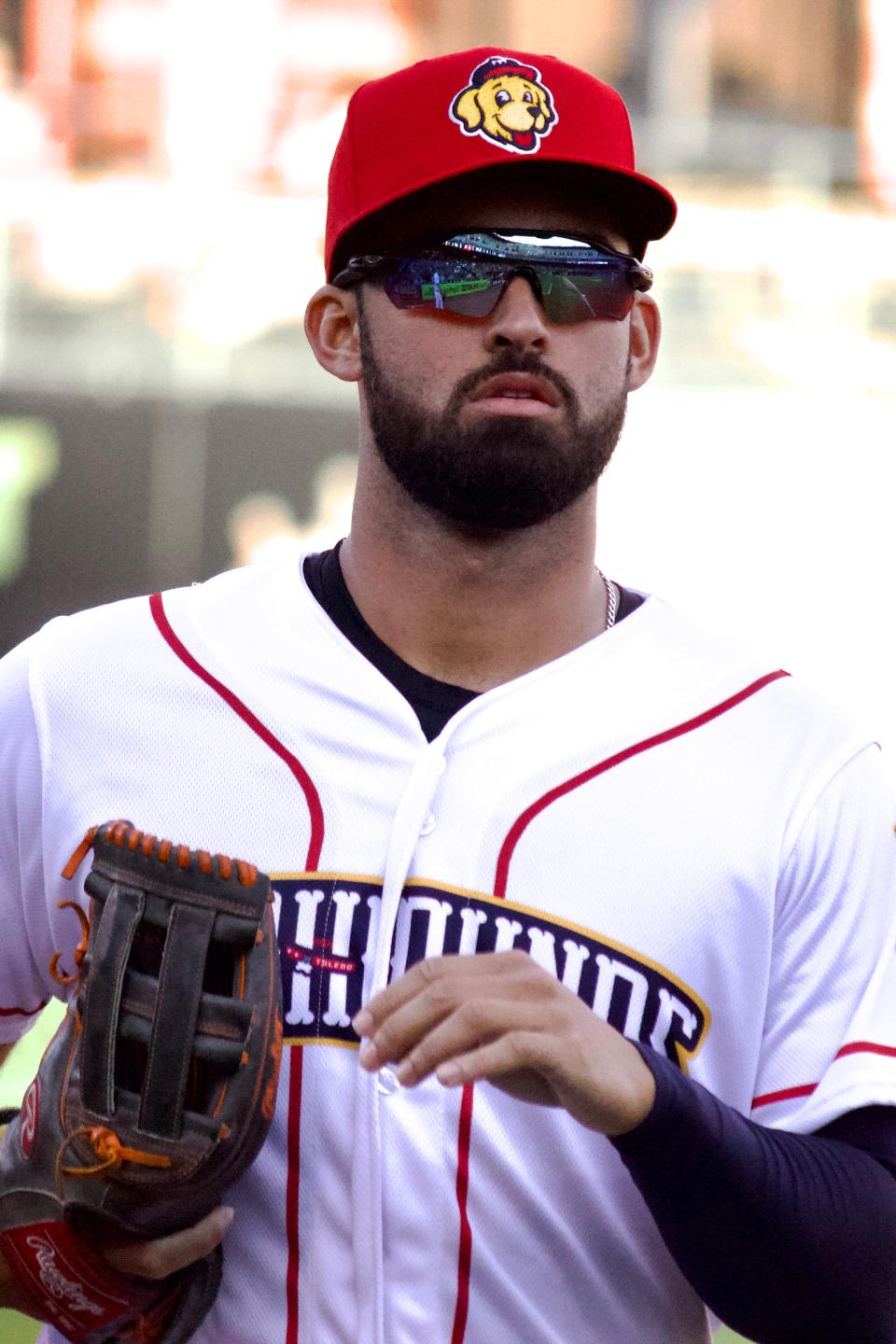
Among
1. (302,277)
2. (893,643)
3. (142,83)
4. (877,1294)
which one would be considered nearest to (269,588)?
(877,1294)

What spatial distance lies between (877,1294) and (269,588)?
106 cm

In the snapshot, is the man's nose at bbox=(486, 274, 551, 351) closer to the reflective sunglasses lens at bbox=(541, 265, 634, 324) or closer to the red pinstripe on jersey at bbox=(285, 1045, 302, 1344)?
the reflective sunglasses lens at bbox=(541, 265, 634, 324)

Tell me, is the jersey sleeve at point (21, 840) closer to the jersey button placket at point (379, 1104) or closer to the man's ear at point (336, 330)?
the jersey button placket at point (379, 1104)

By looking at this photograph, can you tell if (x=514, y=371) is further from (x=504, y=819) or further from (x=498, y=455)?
(x=504, y=819)

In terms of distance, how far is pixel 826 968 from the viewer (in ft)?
6.55

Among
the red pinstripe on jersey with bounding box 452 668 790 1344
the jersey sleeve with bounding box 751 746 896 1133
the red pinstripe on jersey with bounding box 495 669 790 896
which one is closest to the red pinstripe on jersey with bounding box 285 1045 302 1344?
the red pinstripe on jersey with bounding box 452 668 790 1344

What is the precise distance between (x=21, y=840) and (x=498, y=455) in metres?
0.69

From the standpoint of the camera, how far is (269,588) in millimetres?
2334

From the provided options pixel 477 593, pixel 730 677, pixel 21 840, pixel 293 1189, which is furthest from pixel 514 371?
pixel 293 1189

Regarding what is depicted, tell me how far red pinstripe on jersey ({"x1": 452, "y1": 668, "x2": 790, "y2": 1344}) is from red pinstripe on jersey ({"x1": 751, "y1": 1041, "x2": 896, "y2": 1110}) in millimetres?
321

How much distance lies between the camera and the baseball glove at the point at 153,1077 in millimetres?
1826

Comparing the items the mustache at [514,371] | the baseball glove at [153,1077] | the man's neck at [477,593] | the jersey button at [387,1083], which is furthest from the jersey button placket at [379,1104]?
the mustache at [514,371]

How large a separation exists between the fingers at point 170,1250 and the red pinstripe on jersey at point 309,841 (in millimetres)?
97

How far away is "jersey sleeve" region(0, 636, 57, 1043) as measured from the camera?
84.4 inches
